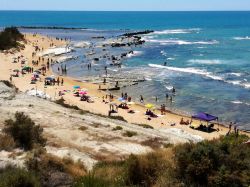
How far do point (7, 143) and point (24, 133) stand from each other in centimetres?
101

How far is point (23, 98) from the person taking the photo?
1144 inches

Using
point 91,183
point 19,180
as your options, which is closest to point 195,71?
point 91,183

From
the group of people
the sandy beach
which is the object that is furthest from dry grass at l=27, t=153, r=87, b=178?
the group of people

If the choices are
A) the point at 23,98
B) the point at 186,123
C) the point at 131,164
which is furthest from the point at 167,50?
the point at 131,164

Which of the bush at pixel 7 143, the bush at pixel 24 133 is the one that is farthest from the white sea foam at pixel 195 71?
the bush at pixel 7 143

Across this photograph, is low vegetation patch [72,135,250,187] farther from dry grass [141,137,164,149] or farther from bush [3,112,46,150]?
dry grass [141,137,164,149]

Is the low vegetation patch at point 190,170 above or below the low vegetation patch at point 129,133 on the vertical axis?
above

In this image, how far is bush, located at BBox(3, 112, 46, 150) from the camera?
16125mm

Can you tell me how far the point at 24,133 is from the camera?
1647 cm

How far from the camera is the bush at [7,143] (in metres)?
15.2

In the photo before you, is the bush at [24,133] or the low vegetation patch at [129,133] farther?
the low vegetation patch at [129,133]

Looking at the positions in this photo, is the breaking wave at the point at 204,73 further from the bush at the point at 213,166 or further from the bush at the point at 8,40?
the bush at the point at 213,166

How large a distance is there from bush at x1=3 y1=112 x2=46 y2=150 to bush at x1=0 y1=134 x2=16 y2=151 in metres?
0.20

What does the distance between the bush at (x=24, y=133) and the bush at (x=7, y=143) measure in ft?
0.65
